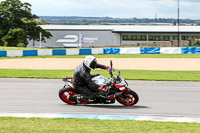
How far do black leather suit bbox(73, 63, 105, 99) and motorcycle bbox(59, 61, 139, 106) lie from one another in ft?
0.42

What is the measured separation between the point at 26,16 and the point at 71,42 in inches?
403

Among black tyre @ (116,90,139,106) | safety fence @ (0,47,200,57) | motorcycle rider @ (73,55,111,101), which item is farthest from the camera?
safety fence @ (0,47,200,57)

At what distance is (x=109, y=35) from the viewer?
82625 millimetres

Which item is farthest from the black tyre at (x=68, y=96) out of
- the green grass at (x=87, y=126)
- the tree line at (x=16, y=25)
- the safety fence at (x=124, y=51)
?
the tree line at (x=16, y=25)

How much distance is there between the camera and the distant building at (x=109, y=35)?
80812 mm

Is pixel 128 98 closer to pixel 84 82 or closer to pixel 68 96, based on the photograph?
pixel 84 82

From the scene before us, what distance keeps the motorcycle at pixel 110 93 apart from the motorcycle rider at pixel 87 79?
12cm

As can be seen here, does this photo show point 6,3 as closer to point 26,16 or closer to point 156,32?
point 26,16

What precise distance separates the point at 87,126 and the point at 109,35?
74350 mm

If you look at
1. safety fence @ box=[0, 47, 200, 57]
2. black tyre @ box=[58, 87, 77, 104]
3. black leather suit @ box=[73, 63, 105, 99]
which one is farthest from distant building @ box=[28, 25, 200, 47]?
black leather suit @ box=[73, 63, 105, 99]

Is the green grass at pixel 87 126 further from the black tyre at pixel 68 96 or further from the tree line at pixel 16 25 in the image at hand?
the tree line at pixel 16 25

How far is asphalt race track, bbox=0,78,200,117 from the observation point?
11.1 meters

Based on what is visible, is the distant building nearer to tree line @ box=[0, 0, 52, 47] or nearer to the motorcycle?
tree line @ box=[0, 0, 52, 47]

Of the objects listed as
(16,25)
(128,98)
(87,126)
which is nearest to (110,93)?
(128,98)
